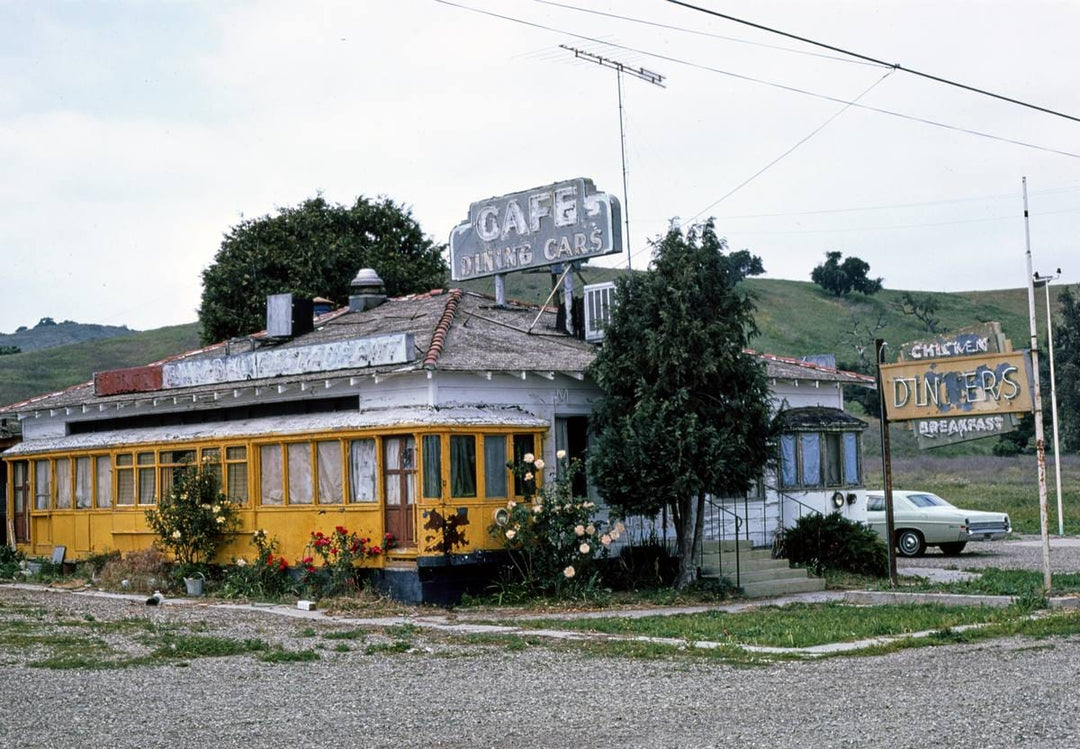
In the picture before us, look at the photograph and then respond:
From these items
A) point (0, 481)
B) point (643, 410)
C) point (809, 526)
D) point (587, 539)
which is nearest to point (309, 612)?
point (587, 539)

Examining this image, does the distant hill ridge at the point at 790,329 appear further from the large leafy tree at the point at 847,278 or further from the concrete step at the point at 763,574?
the concrete step at the point at 763,574

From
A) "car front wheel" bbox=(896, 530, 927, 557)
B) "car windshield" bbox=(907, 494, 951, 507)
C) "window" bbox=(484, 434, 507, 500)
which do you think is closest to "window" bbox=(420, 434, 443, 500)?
"window" bbox=(484, 434, 507, 500)

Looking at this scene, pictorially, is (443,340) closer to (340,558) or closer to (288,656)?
(340,558)

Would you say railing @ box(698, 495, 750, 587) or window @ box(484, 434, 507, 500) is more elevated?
window @ box(484, 434, 507, 500)

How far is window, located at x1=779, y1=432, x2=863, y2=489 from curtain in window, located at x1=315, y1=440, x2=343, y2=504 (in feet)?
26.7

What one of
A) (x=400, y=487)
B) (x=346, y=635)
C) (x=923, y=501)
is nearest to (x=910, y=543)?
(x=923, y=501)

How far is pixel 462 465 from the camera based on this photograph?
19781 millimetres

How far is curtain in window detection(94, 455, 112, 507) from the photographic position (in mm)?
25812

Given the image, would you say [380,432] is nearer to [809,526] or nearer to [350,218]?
[809,526]

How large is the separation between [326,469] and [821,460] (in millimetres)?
9515

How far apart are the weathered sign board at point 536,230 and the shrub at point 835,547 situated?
5.88m

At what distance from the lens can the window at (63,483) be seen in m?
26.9

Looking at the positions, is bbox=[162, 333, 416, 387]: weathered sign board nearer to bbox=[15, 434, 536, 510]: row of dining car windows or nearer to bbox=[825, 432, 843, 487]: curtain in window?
bbox=[15, 434, 536, 510]: row of dining car windows

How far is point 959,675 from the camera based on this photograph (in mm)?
11883
